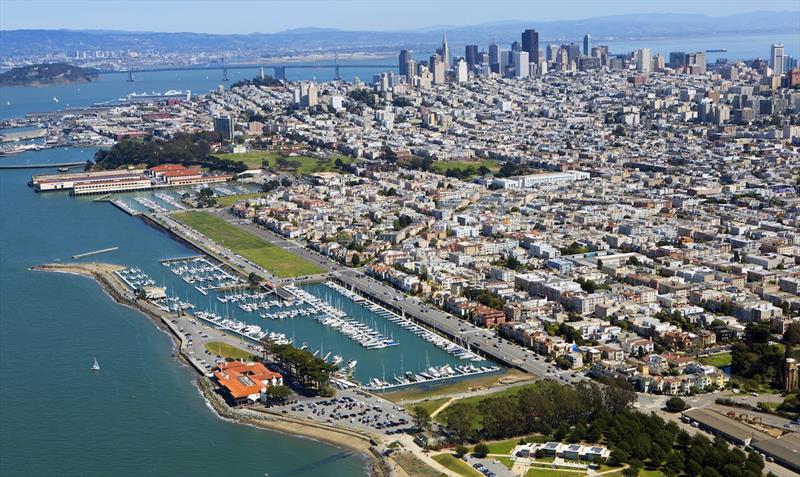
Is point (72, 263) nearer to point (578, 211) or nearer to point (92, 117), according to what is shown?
point (578, 211)

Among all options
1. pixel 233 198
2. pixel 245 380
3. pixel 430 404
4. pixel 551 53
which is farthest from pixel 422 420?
pixel 551 53

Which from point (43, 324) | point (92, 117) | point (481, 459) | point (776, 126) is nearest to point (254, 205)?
point (43, 324)

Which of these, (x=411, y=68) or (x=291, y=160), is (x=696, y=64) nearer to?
(x=411, y=68)

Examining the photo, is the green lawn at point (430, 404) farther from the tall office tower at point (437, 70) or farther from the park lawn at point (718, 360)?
the tall office tower at point (437, 70)

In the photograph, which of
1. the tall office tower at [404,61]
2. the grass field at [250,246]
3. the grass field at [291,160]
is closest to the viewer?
the grass field at [250,246]

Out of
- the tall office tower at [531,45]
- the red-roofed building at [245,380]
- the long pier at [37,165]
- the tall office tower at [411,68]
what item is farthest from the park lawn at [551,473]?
the tall office tower at [531,45]

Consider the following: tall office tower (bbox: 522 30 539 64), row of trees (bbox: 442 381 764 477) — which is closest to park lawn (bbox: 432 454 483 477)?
row of trees (bbox: 442 381 764 477)
